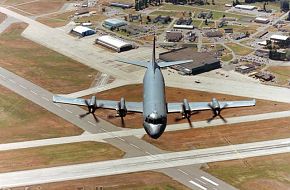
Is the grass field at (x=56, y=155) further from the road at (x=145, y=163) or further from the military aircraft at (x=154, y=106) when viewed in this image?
the military aircraft at (x=154, y=106)

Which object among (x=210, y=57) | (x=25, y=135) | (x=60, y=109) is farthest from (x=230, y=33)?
(x=25, y=135)

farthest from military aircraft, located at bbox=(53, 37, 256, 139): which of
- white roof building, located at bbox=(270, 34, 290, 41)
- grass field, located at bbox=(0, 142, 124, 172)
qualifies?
white roof building, located at bbox=(270, 34, 290, 41)

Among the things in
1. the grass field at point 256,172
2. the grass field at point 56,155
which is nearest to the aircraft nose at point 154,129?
the grass field at point 256,172

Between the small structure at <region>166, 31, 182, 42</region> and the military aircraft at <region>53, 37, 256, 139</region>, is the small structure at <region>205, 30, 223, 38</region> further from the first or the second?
the military aircraft at <region>53, 37, 256, 139</region>

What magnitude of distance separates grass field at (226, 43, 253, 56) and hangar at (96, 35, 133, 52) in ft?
151

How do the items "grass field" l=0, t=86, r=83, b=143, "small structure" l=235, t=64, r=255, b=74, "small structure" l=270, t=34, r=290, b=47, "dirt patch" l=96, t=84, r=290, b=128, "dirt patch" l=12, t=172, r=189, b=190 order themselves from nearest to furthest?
"dirt patch" l=12, t=172, r=189, b=190 < "grass field" l=0, t=86, r=83, b=143 < "dirt patch" l=96, t=84, r=290, b=128 < "small structure" l=235, t=64, r=255, b=74 < "small structure" l=270, t=34, r=290, b=47

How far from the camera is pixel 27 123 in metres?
118

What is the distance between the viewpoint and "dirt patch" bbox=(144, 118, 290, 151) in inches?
4154

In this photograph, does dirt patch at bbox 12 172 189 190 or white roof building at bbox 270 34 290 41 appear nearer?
dirt patch at bbox 12 172 189 190

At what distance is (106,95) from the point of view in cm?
13375

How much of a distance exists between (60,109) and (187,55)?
206 ft

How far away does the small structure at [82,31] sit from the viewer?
194750 mm

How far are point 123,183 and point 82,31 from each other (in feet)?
394

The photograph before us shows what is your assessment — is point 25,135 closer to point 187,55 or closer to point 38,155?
point 38,155
